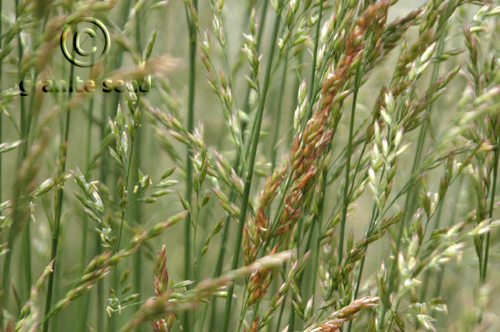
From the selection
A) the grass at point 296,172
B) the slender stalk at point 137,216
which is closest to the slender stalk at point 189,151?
the grass at point 296,172

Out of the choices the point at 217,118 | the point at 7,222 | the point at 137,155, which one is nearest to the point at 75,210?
the point at 137,155

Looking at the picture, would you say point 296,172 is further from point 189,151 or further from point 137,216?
point 137,216

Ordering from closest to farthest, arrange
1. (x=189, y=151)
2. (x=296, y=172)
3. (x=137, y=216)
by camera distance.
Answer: (x=296, y=172)
(x=189, y=151)
(x=137, y=216)

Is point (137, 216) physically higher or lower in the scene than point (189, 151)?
lower

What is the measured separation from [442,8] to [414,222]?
0.92ft

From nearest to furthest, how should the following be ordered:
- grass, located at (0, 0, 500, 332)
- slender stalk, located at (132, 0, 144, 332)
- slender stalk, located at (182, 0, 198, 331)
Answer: grass, located at (0, 0, 500, 332) < slender stalk, located at (182, 0, 198, 331) < slender stalk, located at (132, 0, 144, 332)

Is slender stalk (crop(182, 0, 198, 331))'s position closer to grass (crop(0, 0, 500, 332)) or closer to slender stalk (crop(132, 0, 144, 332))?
grass (crop(0, 0, 500, 332))

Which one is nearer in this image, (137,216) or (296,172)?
(296,172)

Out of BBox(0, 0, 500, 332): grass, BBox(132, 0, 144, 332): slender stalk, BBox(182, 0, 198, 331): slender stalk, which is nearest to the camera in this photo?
BBox(0, 0, 500, 332): grass

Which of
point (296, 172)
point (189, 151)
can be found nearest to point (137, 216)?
point (189, 151)

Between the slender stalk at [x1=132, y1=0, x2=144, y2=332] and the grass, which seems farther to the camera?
the slender stalk at [x1=132, y1=0, x2=144, y2=332]

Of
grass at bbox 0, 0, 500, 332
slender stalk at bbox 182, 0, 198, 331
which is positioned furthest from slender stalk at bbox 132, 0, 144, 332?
slender stalk at bbox 182, 0, 198, 331

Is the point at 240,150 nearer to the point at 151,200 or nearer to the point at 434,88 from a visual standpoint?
the point at 151,200

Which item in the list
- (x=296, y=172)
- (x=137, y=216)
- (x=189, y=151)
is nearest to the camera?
(x=296, y=172)
